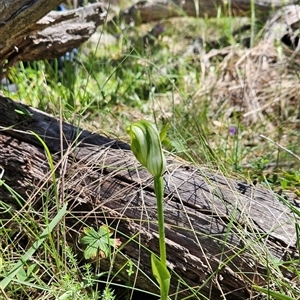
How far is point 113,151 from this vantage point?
1.77 m

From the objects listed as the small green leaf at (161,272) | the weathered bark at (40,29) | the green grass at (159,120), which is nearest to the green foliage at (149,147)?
the small green leaf at (161,272)

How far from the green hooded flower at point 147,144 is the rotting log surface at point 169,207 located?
0.43 m

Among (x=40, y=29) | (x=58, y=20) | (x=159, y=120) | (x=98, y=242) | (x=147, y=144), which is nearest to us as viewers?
(x=147, y=144)

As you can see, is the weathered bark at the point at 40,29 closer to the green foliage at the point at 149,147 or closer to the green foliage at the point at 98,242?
the green foliage at the point at 98,242

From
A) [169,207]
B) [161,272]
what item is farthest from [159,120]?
[161,272]

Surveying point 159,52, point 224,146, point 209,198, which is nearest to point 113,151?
point 209,198

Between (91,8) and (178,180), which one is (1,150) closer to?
(178,180)

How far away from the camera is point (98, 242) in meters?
1.53

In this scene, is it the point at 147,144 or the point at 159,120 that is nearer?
the point at 147,144

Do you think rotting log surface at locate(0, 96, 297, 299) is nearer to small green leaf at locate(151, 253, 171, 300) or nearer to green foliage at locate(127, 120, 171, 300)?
small green leaf at locate(151, 253, 171, 300)

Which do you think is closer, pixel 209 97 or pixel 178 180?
pixel 178 180

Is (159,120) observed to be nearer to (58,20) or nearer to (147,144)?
(58,20)

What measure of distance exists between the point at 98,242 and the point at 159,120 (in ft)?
3.69

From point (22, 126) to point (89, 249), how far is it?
20.6 inches
